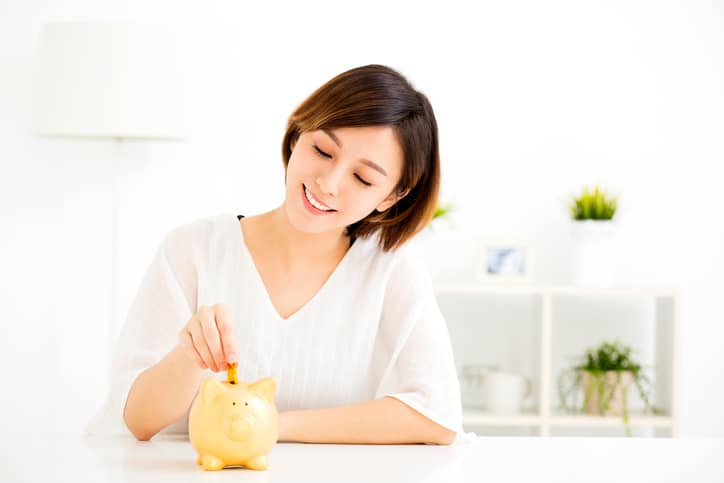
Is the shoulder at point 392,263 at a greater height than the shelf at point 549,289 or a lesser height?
greater

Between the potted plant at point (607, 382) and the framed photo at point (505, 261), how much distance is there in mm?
393

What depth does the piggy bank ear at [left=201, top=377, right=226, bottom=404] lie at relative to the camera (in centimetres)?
111

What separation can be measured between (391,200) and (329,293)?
0.21 metres

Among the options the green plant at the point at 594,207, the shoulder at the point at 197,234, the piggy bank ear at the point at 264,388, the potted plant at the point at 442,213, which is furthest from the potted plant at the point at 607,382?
the piggy bank ear at the point at 264,388

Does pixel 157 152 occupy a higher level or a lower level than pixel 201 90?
lower

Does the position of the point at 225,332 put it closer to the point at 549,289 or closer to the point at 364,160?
the point at 364,160

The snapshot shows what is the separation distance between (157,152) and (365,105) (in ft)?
6.52

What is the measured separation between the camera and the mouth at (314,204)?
147cm

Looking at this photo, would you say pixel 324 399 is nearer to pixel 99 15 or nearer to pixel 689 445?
pixel 689 445

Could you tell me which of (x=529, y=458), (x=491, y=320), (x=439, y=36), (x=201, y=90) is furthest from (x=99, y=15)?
(x=529, y=458)

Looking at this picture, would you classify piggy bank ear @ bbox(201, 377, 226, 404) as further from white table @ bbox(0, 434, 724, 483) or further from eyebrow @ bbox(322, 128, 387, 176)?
eyebrow @ bbox(322, 128, 387, 176)

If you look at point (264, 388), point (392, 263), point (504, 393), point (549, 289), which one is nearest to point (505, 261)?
point (549, 289)

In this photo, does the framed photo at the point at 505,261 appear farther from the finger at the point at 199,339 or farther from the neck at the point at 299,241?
the finger at the point at 199,339

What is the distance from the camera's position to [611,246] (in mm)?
3209
